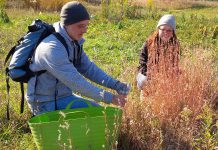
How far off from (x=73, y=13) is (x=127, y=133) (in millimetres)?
1163

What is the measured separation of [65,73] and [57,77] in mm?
103

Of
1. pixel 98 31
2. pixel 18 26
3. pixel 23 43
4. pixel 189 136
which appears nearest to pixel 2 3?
pixel 18 26

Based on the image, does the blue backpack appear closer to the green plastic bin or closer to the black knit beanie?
the black knit beanie

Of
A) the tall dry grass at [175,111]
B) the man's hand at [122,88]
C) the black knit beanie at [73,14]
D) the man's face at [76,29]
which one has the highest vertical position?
the black knit beanie at [73,14]

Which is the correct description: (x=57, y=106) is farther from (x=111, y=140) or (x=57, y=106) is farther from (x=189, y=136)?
(x=189, y=136)

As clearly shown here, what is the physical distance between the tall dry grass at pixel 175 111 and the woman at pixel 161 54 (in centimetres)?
12

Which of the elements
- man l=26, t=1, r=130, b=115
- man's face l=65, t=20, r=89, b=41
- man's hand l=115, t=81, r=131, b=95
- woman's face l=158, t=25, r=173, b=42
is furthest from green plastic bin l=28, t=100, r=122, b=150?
woman's face l=158, t=25, r=173, b=42

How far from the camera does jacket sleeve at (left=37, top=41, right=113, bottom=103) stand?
11.3 feet

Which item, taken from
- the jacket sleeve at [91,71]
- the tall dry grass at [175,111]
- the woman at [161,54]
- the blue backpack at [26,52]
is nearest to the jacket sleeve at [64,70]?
the blue backpack at [26,52]

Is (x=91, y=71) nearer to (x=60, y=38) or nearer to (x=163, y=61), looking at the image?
(x=60, y=38)

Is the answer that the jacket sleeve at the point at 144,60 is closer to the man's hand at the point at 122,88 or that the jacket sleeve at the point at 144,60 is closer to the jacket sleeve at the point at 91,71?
the jacket sleeve at the point at 91,71

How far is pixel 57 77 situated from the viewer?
139 inches

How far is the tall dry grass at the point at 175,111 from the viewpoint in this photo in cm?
353

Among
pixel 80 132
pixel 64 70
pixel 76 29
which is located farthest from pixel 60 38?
pixel 80 132
